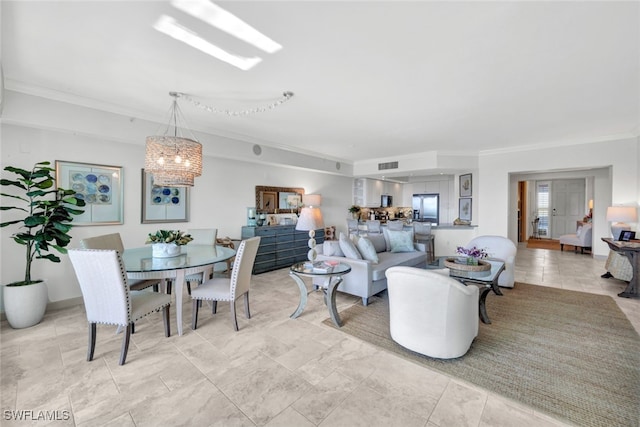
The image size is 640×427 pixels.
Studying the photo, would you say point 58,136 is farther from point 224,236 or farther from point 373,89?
point 373,89

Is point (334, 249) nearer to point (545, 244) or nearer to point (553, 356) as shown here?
point (553, 356)

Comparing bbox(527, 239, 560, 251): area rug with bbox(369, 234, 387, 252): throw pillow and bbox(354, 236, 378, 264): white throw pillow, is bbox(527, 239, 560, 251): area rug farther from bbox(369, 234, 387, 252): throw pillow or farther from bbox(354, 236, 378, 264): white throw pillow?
bbox(354, 236, 378, 264): white throw pillow

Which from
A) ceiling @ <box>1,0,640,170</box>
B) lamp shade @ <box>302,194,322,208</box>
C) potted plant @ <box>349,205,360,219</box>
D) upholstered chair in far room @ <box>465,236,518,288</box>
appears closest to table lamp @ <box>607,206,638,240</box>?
ceiling @ <box>1,0,640,170</box>

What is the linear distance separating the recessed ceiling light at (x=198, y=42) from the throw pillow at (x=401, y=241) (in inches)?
149

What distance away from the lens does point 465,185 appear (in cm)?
732

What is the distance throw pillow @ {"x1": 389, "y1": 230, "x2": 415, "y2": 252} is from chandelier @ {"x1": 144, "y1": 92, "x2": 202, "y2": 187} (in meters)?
3.57

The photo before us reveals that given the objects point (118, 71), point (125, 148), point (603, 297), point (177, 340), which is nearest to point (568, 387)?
point (603, 297)

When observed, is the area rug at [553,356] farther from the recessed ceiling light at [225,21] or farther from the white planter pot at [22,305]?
the white planter pot at [22,305]

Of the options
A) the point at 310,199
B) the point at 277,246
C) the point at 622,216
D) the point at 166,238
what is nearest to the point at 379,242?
the point at 277,246

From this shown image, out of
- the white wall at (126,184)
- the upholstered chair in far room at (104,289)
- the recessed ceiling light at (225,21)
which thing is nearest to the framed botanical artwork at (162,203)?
the white wall at (126,184)

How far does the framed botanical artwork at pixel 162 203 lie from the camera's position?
169 inches

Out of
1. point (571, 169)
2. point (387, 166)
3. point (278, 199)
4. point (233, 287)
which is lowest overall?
point (233, 287)

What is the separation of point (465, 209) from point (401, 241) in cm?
327

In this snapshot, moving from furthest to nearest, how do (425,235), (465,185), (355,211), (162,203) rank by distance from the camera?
1. (355,211)
2. (465,185)
3. (425,235)
4. (162,203)
